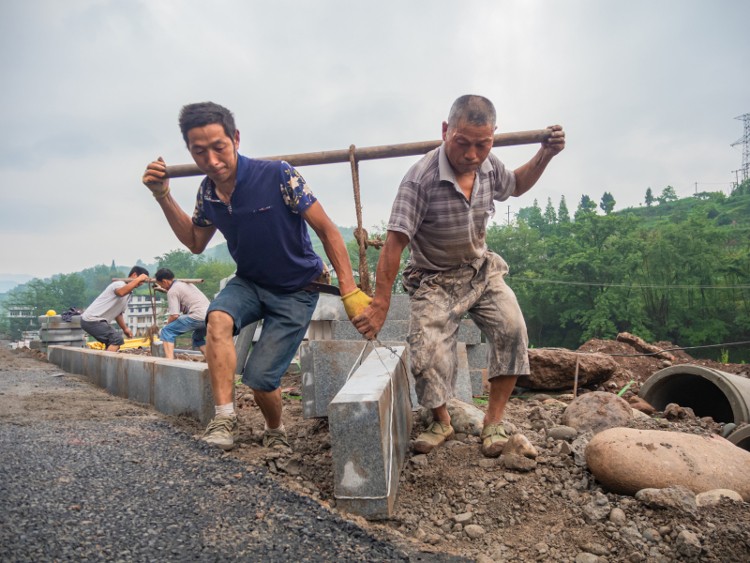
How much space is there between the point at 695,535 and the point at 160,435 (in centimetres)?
278

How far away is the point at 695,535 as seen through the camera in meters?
2.38

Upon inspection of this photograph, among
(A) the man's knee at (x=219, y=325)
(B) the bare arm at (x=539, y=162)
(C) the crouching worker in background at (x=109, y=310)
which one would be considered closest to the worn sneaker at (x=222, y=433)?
(A) the man's knee at (x=219, y=325)

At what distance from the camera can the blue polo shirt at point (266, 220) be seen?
3.31 metres

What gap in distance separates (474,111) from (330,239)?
3.41 feet

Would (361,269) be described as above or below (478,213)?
below

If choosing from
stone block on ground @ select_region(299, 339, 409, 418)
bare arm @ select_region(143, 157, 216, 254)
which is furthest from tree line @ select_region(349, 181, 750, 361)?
bare arm @ select_region(143, 157, 216, 254)

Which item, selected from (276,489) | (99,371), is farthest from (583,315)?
(276,489)

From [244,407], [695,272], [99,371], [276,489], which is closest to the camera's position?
[276,489]

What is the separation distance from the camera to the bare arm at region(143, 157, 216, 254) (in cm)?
358

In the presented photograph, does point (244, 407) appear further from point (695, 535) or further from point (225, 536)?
point (695, 535)

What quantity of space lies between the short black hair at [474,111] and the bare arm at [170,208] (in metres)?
1.61

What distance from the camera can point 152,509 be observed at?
89.3 inches

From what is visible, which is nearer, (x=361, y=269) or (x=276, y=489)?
(x=276, y=489)

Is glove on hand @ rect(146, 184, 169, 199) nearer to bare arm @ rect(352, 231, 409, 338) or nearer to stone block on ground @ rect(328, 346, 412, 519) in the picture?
bare arm @ rect(352, 231, 409, 338)
